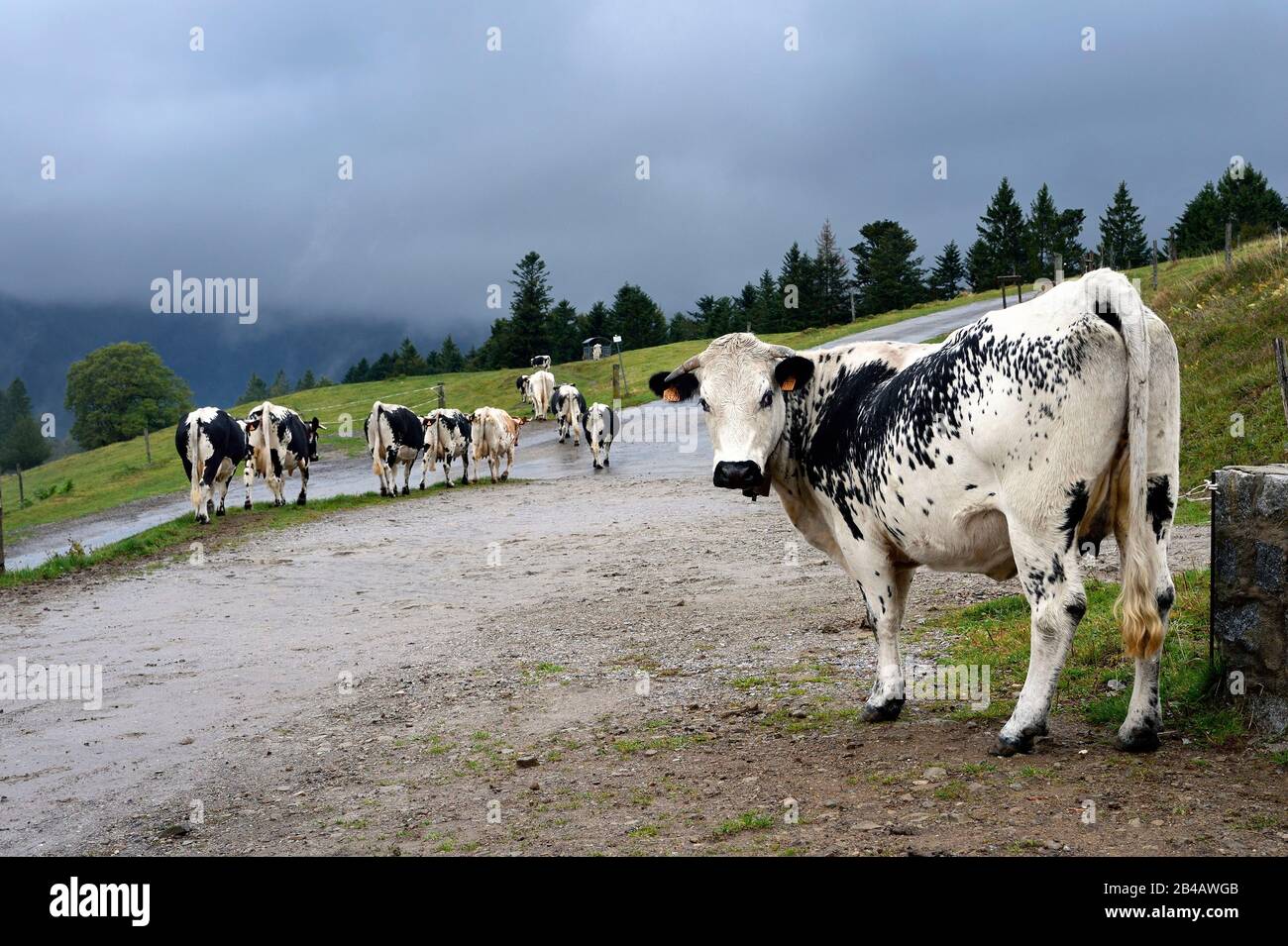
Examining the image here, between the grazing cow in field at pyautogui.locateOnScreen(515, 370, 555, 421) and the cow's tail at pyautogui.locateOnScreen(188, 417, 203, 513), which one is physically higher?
the grazing cow in field at pyautogui.locateOnScreen(515, 370, 555, 421)

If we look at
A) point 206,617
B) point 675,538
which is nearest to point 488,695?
point 206,617

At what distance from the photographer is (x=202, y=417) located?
22.0m

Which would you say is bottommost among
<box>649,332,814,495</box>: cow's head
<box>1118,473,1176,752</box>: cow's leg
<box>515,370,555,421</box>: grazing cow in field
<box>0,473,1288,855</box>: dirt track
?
<box>0,473,1288,855</box>: dirt track

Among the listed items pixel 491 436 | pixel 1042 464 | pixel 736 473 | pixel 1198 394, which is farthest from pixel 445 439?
pixel 1042 464

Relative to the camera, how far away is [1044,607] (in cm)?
549

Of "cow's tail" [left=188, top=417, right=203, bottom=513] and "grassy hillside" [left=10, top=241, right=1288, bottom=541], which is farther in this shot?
"cow's tail" [left=188, top=417, right=203, bottom=513]

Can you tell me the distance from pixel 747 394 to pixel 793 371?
1.05 feet

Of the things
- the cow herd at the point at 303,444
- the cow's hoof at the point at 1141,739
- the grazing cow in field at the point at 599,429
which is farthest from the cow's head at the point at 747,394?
the grazing cow in field at the point at 599,429

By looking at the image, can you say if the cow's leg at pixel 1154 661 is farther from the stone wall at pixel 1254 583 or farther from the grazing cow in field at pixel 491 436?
the grazing cow in field at pixel 491 436

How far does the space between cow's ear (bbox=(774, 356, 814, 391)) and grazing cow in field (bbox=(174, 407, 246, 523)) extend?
17.1m

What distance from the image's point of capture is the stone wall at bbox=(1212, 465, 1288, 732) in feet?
17.9

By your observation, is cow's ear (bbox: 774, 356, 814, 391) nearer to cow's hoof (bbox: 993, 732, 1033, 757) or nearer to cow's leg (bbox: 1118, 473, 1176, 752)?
cow's leg (bbox: 1118, 473, 1176, 752)

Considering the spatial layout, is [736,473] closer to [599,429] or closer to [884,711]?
[884,711]

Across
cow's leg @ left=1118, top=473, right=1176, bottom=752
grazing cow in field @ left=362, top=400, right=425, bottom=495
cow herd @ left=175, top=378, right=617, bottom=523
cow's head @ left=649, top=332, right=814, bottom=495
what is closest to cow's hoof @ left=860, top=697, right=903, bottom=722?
cow's leg @ left=1118, top=473, right=1176, bottom=752
